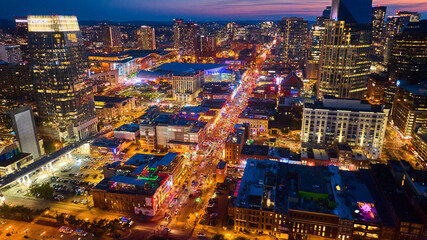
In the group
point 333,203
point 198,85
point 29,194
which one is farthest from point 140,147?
point 198,85

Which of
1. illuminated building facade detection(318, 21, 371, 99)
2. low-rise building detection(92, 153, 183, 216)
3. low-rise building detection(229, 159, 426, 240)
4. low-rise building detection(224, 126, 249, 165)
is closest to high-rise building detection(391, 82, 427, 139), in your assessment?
illuminated building facade detection(318, 21, 371, 99)

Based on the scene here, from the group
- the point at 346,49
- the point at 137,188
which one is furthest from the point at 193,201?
the point at 346,49

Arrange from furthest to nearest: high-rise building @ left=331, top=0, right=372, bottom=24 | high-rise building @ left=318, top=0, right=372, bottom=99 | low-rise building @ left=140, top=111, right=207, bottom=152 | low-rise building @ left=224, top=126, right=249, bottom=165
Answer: high-rise building @ left=318, top=0, right=372, bottom=99, high-rise building @ left=331, top=0, right=372, bottom=24, low-rise building @ left=140, top=111, right=207, bottom=152, low-rise building @ left=224, top=126, right=249, bottom=165

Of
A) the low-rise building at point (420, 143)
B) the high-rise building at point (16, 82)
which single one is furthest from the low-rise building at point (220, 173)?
the high-rise building at point (16, 82)

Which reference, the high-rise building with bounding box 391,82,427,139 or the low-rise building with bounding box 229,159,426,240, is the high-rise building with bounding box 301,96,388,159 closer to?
the high-rise building with bounding box 391,82,427,139

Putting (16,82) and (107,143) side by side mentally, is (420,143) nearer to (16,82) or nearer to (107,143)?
(107,143)

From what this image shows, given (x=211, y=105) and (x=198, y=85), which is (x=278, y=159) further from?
(x=198, y=85)
